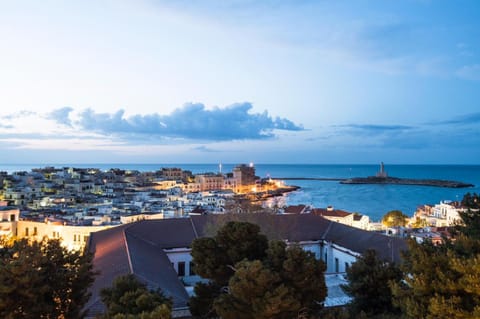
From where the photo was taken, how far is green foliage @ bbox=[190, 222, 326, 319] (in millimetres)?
8469

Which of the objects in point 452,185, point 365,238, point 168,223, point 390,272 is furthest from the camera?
point 452,185

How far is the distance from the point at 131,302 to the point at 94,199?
170 feet

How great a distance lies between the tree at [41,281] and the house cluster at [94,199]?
1442 cm

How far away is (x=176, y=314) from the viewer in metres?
11.3

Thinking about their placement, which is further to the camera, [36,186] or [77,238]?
[36,186]

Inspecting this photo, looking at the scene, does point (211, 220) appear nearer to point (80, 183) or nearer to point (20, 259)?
point (20, 259)

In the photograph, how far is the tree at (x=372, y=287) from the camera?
1073cm

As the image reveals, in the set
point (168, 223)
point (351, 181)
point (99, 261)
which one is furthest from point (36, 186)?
A: point (351, 181)

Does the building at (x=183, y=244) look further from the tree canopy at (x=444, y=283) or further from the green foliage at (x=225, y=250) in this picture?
the tree canopy at (x=444, y=283)

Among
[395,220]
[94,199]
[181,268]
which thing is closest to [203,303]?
[181,268]

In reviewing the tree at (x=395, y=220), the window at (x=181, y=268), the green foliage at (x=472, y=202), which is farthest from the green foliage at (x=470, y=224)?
the tree at (x=395, y=220)

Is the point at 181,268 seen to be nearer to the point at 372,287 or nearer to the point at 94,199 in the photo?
the point at 372,287

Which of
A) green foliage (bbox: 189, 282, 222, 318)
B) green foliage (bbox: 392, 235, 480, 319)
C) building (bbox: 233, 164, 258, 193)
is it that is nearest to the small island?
building (bbox: 233, 164, 258, 193)

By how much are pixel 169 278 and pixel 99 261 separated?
9.75 ft
